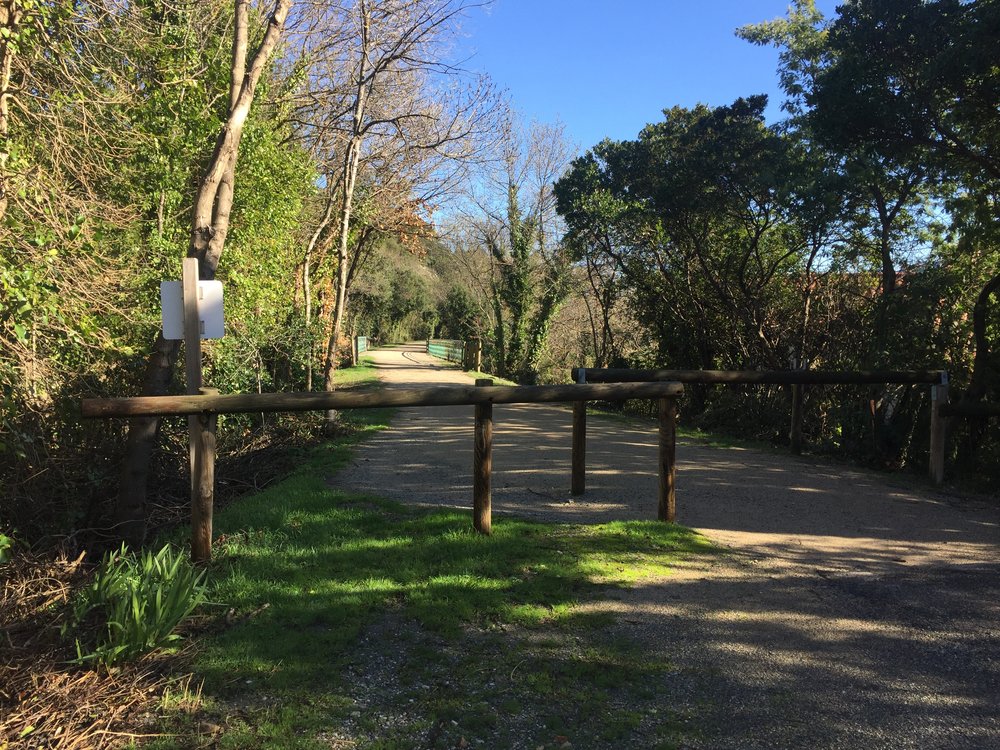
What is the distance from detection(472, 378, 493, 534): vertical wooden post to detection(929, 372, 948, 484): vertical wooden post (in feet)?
19.2

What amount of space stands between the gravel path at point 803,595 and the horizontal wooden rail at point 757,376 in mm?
1180

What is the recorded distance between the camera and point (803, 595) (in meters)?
4.51

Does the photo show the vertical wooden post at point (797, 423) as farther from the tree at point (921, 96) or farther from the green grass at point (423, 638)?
the green grass at point (423, 638)

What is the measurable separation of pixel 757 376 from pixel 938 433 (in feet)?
7.42

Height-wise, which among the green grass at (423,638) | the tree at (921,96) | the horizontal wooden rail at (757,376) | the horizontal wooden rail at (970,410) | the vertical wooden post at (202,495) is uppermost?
the tree at (921,96)

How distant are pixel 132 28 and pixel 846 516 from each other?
9208 mm

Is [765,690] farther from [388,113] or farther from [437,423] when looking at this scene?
[388,113]

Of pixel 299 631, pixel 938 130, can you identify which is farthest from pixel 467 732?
pixel 938 130

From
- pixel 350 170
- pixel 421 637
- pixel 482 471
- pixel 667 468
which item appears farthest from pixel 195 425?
pixel 350 170

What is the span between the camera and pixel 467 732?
2965 mm

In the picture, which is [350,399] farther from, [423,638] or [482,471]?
[423,638]

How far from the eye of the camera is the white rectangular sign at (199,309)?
17.9 feet

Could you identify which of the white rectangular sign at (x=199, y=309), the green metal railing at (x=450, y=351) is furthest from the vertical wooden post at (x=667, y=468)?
the green metal railing at (x=450, y=351)

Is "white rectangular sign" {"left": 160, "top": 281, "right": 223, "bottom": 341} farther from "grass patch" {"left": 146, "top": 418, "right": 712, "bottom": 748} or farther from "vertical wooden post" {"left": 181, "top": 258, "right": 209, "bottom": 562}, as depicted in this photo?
"grass patch" {"left": 146, "top": 418, "right": 712, "bottom": 748}
